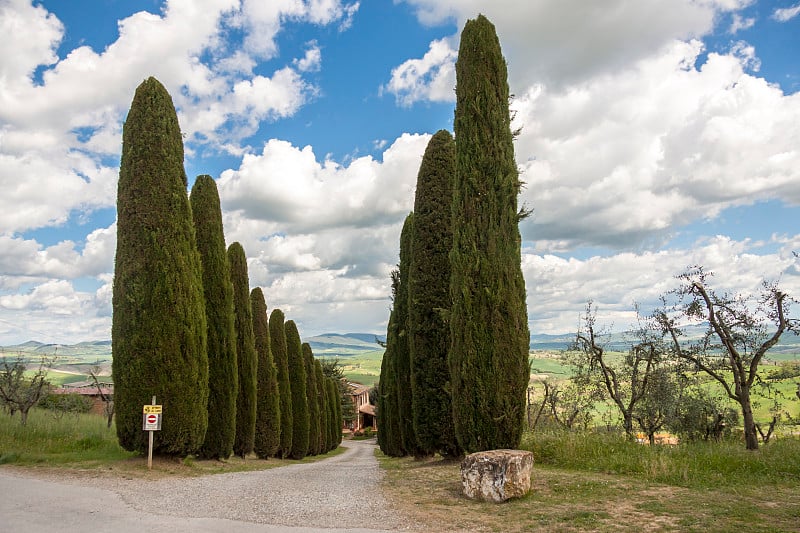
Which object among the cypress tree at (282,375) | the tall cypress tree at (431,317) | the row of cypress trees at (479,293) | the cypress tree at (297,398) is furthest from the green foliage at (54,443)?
the cypress tree at (297,398)

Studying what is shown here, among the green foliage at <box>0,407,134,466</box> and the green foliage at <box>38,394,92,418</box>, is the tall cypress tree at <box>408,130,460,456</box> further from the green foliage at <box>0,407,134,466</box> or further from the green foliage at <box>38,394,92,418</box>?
the green foliage at <box>38,394,92,418</box>

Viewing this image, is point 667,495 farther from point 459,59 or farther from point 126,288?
point 126,288

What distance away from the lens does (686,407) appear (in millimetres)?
18453

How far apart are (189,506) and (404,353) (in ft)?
34.9

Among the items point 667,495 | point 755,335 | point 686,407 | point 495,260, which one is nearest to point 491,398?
point 495,260

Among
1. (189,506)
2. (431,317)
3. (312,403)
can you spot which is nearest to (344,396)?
(312,403)

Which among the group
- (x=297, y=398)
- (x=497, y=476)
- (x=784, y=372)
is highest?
(x=784, y=372)

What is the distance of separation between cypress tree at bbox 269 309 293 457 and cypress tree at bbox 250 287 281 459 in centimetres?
160

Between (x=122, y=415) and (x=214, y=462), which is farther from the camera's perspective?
(x=214, y=462)

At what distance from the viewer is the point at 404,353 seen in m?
18.1

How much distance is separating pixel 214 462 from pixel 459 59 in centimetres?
1377

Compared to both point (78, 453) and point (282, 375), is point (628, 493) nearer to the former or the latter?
point (78, 453)

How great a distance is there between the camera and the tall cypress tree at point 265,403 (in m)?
21.0

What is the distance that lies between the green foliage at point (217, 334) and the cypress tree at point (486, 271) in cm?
847
